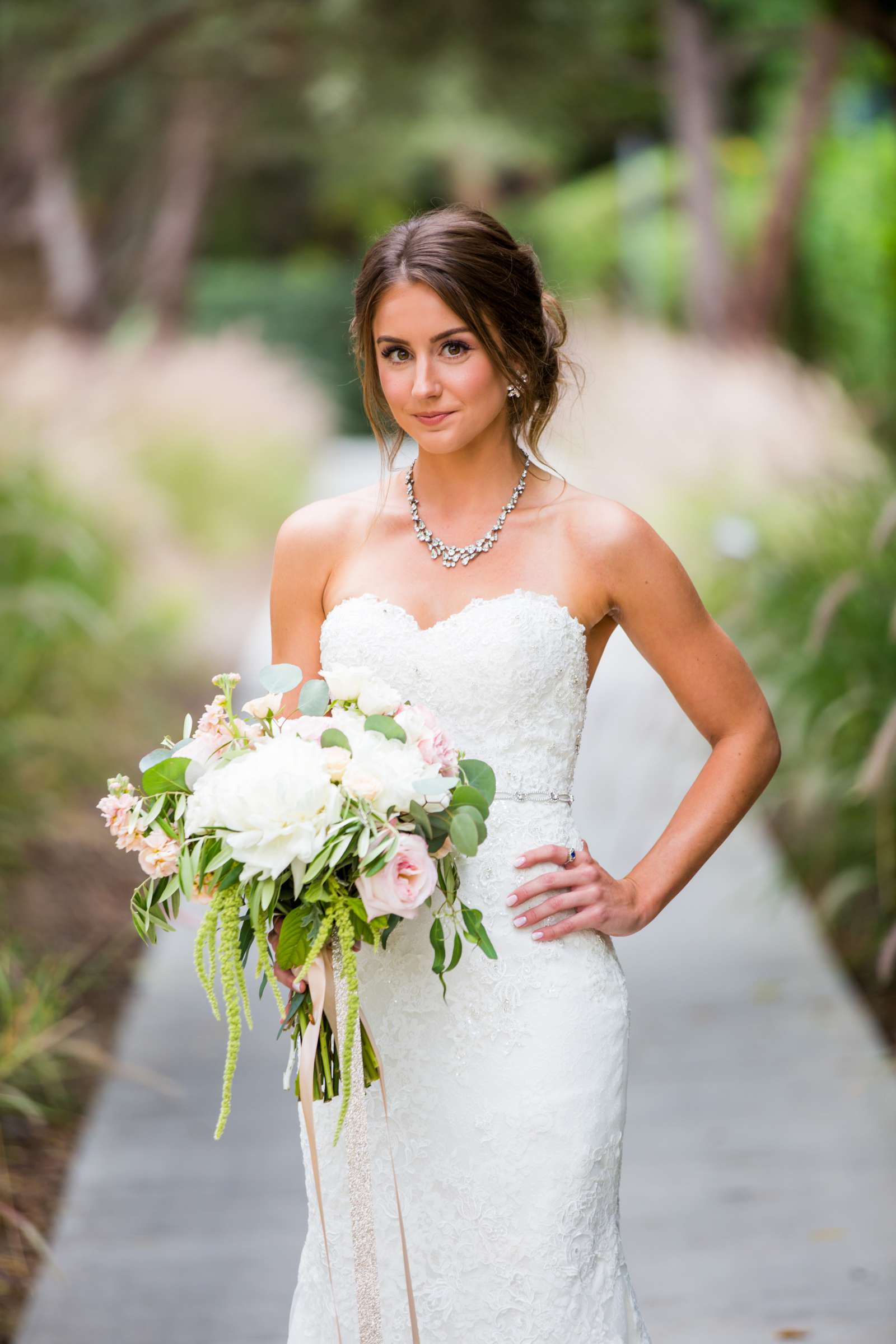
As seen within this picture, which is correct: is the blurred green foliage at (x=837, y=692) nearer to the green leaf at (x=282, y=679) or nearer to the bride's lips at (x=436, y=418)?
the bride's lips at (x=436, y=418)

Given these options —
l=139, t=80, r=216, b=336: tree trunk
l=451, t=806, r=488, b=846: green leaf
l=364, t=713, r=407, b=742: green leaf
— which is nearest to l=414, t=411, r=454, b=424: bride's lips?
l=364, t=713, r=407, b=742: green leaf

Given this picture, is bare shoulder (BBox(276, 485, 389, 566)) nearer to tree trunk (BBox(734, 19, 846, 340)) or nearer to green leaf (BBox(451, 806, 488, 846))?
green leaf (BBox(451, 806, 488, 846))

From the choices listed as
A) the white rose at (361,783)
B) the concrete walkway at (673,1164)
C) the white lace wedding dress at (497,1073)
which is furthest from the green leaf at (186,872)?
the concrete walkway at (673,1164)

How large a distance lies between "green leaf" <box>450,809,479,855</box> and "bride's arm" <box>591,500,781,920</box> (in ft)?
1.58

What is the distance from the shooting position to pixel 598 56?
12898 mm

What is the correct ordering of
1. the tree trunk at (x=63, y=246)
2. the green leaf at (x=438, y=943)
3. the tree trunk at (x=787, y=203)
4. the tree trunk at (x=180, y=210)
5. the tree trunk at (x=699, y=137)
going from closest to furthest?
the green leaf at (x=438, y=943)
the tree trunk at (x=787, y=203)
the tree trunk at (x=699, y=137)
the tree trunk at (x=63, y=246)
the tree trunk at (x=180, y=210)

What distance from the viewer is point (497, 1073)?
2.44m

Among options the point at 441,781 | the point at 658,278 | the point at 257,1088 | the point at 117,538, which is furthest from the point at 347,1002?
the point at 658,278

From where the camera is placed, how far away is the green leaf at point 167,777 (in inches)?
84.2

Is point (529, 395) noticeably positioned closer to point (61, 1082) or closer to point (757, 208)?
point (61, 1082)

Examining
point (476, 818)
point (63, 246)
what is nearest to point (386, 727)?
point (476, 818)

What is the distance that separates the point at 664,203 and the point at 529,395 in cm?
2225

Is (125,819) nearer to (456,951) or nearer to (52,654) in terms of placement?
(456,951)

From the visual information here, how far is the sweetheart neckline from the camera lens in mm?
2484
